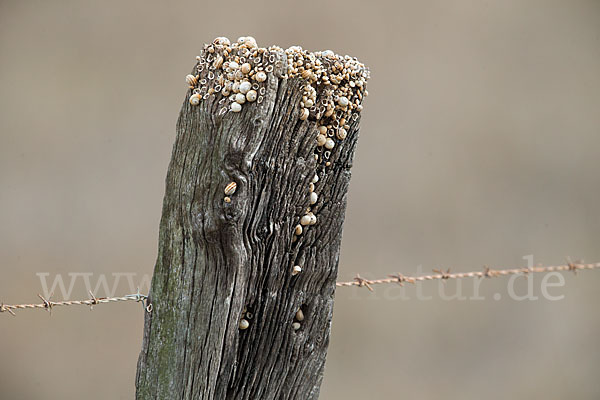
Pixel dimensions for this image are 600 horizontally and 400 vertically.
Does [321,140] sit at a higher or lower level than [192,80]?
lower

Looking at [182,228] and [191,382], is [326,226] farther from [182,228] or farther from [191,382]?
[191,382]

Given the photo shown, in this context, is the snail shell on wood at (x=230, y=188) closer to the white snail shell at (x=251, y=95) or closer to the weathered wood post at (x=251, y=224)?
the weathered wood post at (x=251, y=224)

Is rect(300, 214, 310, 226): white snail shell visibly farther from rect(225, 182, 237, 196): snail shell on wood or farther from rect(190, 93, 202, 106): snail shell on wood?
rect(190, 93, 202, 106): snail shell on wood

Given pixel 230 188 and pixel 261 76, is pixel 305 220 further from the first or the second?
pixel 261 76

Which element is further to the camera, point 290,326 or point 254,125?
point 290,326

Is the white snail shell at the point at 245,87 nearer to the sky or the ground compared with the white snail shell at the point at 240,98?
nearer to the sky

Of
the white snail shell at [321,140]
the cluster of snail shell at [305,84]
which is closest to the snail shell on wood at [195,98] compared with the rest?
the cluster of snail shell at [305,84]

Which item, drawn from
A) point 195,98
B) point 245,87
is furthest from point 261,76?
point 195,98

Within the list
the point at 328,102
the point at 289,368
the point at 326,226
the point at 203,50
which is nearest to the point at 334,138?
the point at 328,102
